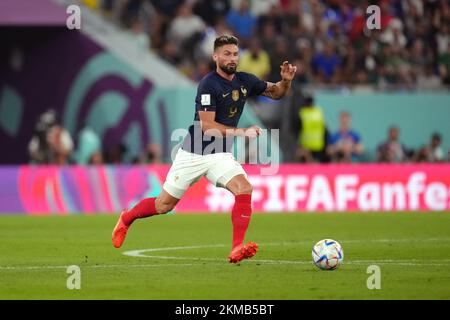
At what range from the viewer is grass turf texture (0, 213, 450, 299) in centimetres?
1077

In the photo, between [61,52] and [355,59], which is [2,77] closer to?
[61,52]

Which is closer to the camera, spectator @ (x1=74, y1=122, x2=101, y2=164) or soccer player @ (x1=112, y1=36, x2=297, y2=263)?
soccer player @ (x1=112, y1=36, x2=297, y2=263)

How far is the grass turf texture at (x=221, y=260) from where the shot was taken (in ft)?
35.3

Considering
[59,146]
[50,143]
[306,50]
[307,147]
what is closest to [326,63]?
[306,50]

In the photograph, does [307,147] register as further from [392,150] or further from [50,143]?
[50,143]

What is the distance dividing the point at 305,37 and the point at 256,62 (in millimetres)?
1978

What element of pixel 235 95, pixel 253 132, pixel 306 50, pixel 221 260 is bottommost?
pixel 221 260

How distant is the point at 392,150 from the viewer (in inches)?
1056

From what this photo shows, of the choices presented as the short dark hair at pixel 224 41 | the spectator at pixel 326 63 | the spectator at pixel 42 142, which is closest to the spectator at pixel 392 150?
the spectator at pixel 326 63

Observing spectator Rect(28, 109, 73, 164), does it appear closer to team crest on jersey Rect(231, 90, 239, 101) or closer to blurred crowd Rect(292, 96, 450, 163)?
blurred crowd Rect(292, 96, 450, 163)

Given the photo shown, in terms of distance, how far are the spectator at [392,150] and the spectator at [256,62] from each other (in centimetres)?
317

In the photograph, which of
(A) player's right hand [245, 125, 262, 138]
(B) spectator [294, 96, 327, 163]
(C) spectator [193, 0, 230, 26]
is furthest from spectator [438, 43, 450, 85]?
(A) player's right hand [245, 125, 262, 138]

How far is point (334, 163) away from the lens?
86.7 ft

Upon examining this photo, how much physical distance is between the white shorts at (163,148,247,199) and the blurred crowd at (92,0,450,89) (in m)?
12.9
